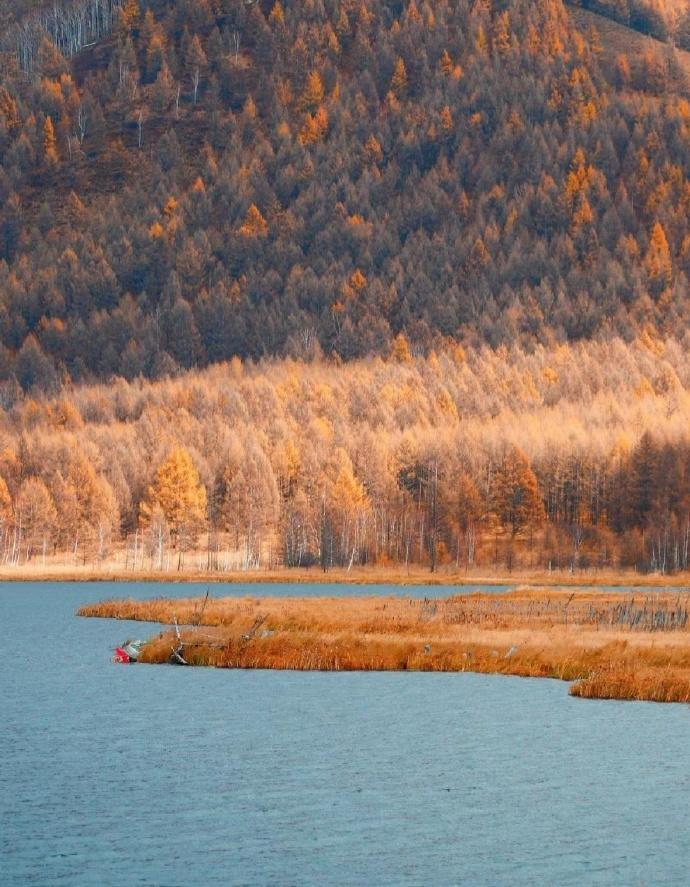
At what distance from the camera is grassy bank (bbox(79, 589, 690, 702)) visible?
67.4 meters

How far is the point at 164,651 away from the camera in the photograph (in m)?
75.7

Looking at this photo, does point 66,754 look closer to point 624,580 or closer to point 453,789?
point 453,789

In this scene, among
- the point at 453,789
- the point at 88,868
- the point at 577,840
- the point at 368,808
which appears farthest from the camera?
the point at 453,789

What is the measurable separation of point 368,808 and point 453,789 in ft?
12.9

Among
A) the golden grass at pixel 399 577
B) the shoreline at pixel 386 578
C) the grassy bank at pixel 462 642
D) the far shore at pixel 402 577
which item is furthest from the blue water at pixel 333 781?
the golden grass at pixel 399 577

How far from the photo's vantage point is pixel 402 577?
599 feet

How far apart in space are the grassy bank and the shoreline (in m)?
68.3

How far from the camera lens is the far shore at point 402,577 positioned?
17050 centimetres

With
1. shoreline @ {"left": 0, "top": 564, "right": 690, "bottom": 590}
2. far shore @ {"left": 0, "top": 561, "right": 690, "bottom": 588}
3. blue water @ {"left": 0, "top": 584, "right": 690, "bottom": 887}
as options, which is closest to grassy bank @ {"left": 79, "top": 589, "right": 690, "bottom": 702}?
blue water @ {"left": 0, "top": 584, "right": 690, "bottom": 887}

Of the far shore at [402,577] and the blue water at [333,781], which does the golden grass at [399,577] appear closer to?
the far shore at [402,577]

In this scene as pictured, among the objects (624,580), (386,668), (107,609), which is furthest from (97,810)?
(624,580)

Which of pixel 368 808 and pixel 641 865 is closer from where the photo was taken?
pixel 641 865

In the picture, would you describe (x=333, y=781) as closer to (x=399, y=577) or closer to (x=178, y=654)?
(x=178, y=654)

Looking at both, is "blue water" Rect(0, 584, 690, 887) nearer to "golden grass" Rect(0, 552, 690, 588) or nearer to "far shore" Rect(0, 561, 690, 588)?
"far shore" Rect(0, 561, 690, 588)
